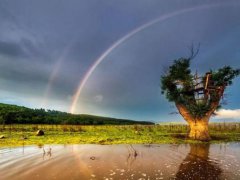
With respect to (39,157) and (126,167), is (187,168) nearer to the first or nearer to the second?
(126,167)

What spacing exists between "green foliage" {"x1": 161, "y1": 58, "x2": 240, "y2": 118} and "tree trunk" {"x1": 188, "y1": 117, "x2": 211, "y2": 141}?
0.87 meters

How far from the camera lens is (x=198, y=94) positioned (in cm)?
4031

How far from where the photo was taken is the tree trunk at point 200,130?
128 ft

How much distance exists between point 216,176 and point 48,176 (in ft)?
30.7

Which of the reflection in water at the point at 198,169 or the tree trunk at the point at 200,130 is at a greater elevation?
the tree trunk at the point at 200,130

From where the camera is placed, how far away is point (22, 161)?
20.4 metres

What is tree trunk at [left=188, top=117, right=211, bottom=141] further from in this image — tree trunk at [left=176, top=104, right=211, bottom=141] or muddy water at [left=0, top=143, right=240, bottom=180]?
muddy water at [left=0, top=143, right=240, bottom=180]

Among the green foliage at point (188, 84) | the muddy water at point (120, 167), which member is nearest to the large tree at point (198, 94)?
the green foliage at point (188, 84)

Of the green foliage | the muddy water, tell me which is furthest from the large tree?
the muddy water

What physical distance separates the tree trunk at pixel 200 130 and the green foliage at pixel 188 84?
87cm

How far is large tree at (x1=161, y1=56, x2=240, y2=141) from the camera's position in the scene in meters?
39.1

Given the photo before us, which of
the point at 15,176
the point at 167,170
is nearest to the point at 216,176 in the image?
the point at 167,170

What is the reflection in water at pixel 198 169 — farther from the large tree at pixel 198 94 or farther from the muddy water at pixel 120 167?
the large tree at pixel 198 94

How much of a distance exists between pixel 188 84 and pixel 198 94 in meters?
2.03
